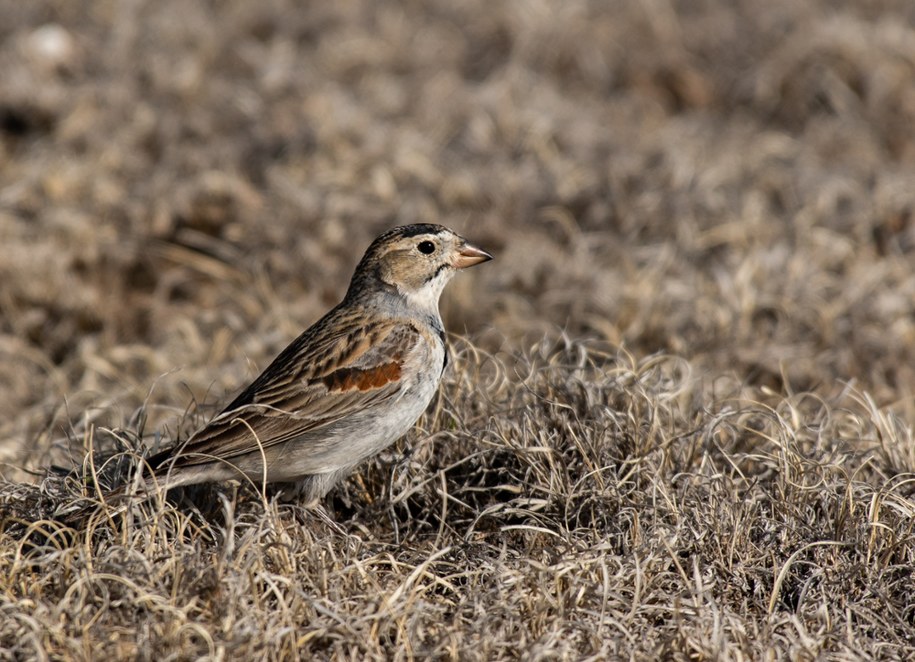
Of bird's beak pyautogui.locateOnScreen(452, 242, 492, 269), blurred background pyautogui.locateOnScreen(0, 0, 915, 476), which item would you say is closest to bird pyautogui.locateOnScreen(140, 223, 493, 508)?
bird's beak pyautogui.locateOnScreen(452, 242, 492, 269)

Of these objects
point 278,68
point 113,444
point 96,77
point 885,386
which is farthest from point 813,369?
point 96,77

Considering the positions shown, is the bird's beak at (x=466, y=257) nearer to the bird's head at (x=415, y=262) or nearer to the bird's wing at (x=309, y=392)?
the bird's head at (x=415, y=262)

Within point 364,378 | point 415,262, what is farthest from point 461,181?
point 364,378

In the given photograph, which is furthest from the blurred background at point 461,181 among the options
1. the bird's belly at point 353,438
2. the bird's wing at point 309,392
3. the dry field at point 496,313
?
the bird's belly at point 353,438

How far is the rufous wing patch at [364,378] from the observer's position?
15.9ft

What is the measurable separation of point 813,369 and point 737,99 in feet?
14.5

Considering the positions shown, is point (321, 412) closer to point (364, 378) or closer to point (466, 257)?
point (364, 378)

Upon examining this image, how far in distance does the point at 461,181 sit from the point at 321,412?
160 inches

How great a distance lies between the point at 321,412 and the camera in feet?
15.9

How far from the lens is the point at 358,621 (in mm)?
3941

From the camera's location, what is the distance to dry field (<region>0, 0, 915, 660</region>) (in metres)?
4.14

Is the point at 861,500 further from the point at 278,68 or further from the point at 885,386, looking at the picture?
the point at 278,68

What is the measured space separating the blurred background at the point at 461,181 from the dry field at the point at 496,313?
28 millimetres

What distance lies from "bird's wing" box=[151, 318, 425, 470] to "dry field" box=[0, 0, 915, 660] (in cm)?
22
